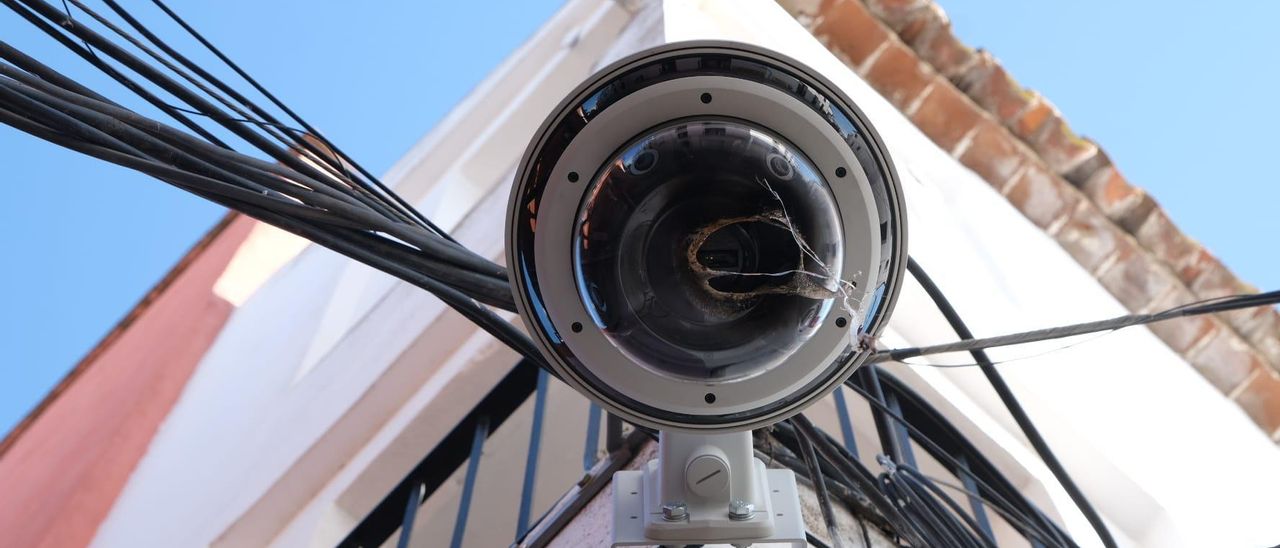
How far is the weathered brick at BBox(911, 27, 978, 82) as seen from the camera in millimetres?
3879

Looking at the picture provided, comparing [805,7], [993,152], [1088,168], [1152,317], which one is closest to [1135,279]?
[1088,168]

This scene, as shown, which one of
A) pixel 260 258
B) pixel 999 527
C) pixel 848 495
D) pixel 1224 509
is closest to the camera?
pixel 848 495

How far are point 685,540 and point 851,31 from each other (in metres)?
2.89

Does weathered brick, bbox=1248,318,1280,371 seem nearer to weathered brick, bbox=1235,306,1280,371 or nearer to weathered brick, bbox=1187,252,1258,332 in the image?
weathered brick, bbox=1235,306,1280,371

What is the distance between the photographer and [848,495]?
6.23 ft

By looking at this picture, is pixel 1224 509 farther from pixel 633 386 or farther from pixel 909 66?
pixel 633 386

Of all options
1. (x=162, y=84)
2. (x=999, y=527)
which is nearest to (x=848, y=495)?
(x=999, y=527)

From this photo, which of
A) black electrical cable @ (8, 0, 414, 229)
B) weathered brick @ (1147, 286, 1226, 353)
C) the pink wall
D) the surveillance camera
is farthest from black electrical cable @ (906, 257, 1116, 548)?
the pink wall

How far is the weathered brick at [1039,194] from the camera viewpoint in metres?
3.72

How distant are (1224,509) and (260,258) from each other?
7.24 metres

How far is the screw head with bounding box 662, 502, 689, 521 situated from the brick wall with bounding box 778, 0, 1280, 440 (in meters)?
2.73

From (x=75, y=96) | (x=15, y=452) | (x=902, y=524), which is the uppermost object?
(x=15, y=452)

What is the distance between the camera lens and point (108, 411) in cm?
628

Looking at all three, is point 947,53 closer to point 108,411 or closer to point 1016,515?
point 1016,515
